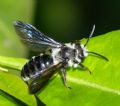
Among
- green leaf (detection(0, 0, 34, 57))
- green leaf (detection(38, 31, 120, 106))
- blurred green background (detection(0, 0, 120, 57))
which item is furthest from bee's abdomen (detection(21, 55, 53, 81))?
blurred green background (detection(0, 0, 120, 57))

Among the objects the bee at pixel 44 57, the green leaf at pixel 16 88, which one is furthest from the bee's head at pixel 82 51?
the green leaf at pixel 16 88

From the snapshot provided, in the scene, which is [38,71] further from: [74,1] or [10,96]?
[74,1]

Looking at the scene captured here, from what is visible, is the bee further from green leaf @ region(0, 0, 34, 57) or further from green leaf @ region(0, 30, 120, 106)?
green leaf @ region(0, 0, 34, 57)

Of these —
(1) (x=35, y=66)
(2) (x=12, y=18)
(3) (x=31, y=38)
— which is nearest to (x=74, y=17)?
(2) (x=12, y=18)

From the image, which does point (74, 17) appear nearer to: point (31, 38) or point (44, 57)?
point (31, 38)

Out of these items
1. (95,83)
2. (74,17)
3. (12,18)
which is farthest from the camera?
(74,17)
